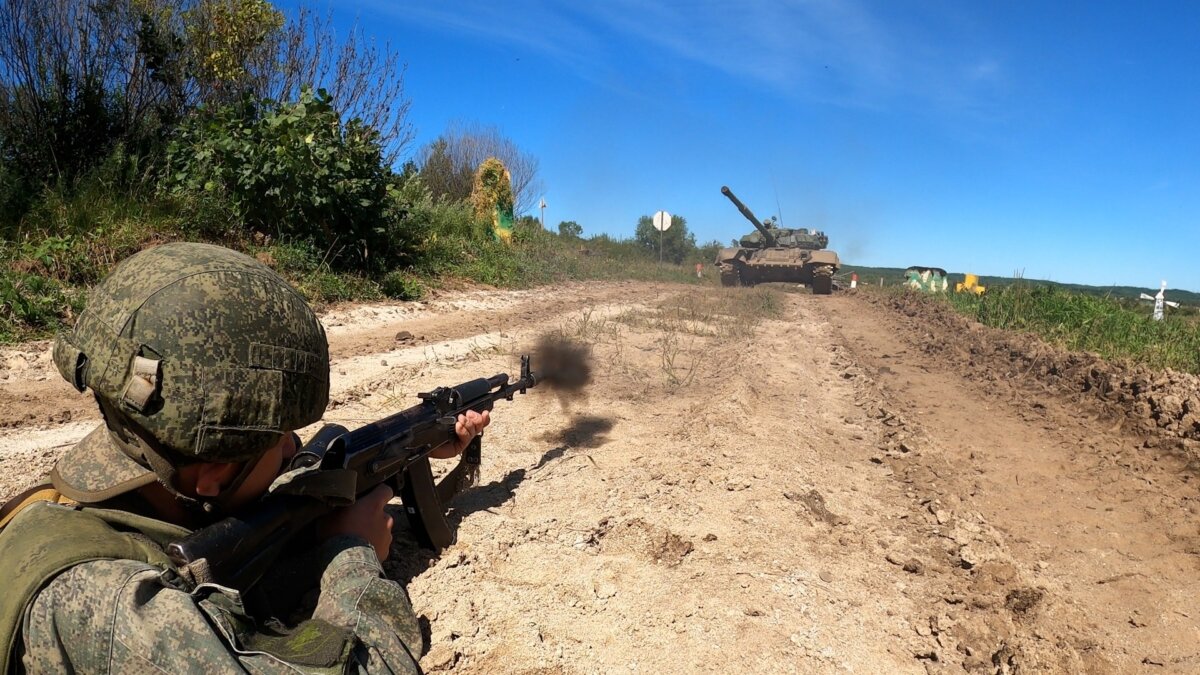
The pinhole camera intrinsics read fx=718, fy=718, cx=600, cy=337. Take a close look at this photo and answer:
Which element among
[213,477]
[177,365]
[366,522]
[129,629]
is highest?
[177,365]

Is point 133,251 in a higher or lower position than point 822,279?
lower

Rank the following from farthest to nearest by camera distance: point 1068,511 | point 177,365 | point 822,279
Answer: point 822,279 < point 1068,511 < point 177,365

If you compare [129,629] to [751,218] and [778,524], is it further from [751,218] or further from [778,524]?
[751,218]

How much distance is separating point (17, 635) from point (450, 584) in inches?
67.8

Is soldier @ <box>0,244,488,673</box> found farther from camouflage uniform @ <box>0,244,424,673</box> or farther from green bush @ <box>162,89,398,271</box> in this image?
green bush @ <box>162,89,398,271</box>

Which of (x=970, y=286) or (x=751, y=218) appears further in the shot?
(x=751, y=218)

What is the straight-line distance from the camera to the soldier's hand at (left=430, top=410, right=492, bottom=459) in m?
2.81

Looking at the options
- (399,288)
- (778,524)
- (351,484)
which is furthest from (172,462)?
(399,288)

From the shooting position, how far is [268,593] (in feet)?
6.79

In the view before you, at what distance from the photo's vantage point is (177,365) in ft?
4.53

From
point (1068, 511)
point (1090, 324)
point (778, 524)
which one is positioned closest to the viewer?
point (778, 524)

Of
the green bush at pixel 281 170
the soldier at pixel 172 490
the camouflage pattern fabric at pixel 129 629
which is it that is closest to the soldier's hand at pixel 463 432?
the soldier at pixel 172 490

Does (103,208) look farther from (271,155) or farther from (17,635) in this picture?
(17,635)

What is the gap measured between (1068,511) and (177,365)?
4508mm
